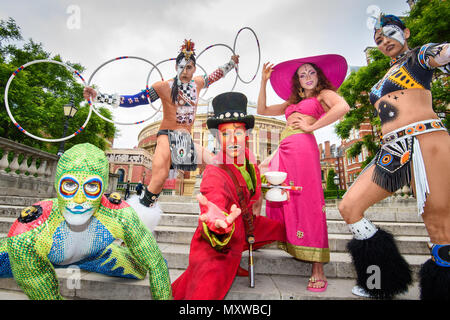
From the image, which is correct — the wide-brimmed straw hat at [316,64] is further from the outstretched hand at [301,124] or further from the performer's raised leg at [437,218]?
the performer's raised leg at [437,218]

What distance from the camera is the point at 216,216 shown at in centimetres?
167

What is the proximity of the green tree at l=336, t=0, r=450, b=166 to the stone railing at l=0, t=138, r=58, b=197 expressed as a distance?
14.6 m

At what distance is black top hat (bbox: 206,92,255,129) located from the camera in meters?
2.37

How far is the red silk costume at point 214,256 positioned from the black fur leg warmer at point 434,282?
1544 millimetres

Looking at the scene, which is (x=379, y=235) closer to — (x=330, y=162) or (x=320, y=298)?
(x=320, y=298)

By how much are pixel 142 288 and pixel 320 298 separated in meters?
1.74

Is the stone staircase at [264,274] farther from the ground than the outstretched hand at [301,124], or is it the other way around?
the outstretched hand at [301,124]

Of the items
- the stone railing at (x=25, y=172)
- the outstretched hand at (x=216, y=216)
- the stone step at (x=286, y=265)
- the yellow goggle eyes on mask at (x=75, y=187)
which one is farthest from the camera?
the stone railing at (x=25, y=172)

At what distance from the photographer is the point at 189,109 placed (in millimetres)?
3443

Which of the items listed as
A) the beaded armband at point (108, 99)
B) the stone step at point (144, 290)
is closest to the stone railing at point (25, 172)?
the beaded armband at point (108, 99)

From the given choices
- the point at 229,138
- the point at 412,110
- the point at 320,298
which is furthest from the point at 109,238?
the point at 412,110

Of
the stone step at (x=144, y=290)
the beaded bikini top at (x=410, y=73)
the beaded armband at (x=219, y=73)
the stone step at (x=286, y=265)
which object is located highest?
the beaded armband at (x=219, y=73)

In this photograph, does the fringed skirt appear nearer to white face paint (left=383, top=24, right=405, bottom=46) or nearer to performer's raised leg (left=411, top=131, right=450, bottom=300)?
performer's raised leg (left=411, top=131, right=450, bottom=300)

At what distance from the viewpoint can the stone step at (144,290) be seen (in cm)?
221
